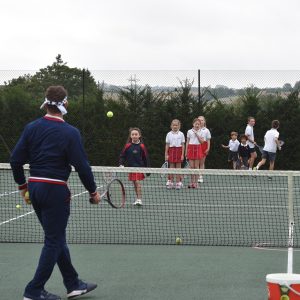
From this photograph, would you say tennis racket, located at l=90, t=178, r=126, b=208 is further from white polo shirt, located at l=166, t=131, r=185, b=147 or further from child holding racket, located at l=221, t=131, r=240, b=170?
child holding racket, located at l=221, t=131, r=240, b=170

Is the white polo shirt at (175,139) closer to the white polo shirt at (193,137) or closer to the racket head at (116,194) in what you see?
the white polo shirt at (193,137)

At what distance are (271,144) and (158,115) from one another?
→ 3.41m

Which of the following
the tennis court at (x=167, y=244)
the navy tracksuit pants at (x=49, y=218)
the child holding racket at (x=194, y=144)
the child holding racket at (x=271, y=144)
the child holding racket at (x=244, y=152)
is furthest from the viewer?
the child holding racket at (x=244, y=152)

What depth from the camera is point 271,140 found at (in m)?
18.8

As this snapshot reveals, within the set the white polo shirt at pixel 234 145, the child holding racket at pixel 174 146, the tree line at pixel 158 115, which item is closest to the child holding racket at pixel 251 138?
the white polo shirt at pixel 234 145

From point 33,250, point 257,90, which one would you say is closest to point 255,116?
point 257,90

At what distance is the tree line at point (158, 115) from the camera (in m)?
20.6

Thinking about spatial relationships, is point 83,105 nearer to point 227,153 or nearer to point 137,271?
point 227,153

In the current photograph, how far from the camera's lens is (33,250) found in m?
8.02

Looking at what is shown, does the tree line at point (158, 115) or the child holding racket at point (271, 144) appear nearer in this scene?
the child holding racket at point (271, 144)

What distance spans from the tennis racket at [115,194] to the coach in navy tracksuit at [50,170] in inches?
224

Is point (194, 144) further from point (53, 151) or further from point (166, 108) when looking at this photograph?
point (53, 151)

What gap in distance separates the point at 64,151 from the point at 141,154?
6719mm

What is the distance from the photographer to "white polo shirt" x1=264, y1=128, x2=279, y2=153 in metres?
18.7
